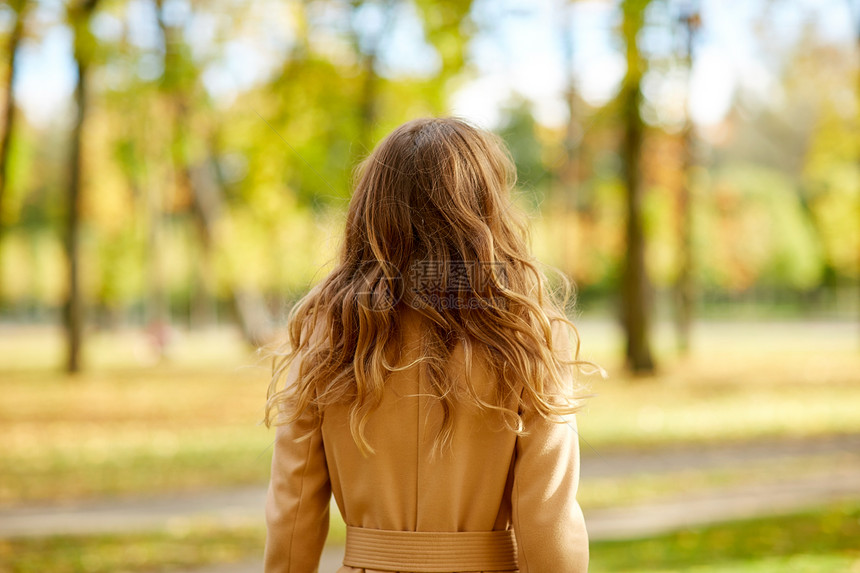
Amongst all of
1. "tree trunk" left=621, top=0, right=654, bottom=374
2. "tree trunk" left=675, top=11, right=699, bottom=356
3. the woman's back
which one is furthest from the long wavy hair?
"tree trunk" left=675, top=11, right=699, bottom=356

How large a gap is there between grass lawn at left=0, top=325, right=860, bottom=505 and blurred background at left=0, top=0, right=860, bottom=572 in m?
0.07

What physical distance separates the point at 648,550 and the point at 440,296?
4472 mm

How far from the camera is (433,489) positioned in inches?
75.9

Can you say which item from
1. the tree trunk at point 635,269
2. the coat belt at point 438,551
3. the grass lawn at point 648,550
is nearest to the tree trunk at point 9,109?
the grass lawn at point 648,550

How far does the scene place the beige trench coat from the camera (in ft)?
6.16

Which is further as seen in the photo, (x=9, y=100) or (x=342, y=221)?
(x=9, y=100)

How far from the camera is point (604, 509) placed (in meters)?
7.10

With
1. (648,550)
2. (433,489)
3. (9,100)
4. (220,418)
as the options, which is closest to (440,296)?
(433,489)

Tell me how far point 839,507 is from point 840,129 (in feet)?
49.9

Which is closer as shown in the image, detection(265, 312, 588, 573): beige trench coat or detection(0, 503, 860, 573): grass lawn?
detection(265, 312, 588, 573): beige trench coat

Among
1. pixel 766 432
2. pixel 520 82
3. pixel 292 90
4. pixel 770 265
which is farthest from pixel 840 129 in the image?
pixel 770 265

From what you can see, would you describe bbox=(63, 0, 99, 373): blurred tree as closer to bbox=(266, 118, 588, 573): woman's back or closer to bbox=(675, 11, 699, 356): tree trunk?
bbox=(675, 11, 699, 356): tree trunk

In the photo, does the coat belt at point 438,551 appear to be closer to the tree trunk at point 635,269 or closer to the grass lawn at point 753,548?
the grass lawn at point 753,548

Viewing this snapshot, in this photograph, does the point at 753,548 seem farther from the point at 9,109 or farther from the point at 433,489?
the point at 9,109
